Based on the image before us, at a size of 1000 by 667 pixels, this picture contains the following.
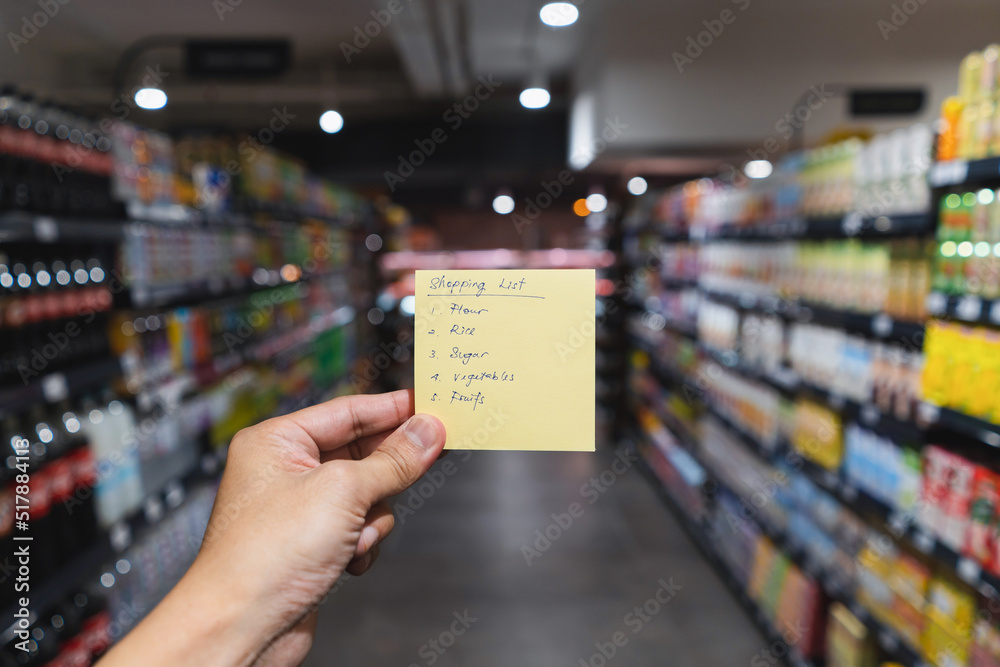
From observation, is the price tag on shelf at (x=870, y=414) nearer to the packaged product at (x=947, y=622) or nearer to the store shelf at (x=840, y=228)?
the packaged product at (x=947, y=622)

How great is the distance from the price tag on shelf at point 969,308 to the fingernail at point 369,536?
76.3 inches

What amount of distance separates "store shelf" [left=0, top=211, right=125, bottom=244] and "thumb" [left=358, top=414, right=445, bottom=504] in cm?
160

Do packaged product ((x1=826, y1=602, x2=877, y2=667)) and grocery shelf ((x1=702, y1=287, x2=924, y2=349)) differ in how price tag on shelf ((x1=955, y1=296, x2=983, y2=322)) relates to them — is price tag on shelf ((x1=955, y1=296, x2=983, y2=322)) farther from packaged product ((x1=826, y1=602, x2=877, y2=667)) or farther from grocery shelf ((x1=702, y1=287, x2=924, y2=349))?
packaged product ((x1=826, y1=602, x2=877, y2=667))

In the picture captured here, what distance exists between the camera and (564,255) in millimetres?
11570

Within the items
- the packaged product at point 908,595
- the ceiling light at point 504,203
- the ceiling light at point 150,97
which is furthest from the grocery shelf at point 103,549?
the ceiling light at point 504,203

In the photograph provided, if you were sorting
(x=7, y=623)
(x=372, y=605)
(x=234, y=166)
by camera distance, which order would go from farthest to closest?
(x=234, y=166) < (x=372, y=605) < (x=7, y=623)

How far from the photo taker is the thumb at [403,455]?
3.17 ft

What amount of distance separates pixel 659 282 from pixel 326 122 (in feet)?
12.3

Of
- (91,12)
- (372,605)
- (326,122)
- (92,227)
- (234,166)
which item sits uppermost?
(91,12)

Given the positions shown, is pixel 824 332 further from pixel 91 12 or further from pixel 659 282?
pixel 91 12

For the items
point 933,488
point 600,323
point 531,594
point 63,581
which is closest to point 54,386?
point 63,581

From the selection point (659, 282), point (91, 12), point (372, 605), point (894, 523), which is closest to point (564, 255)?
point (659, 282)

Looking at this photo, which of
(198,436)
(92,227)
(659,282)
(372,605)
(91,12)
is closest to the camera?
(92,227)

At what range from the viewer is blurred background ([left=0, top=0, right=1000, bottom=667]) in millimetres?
2133
